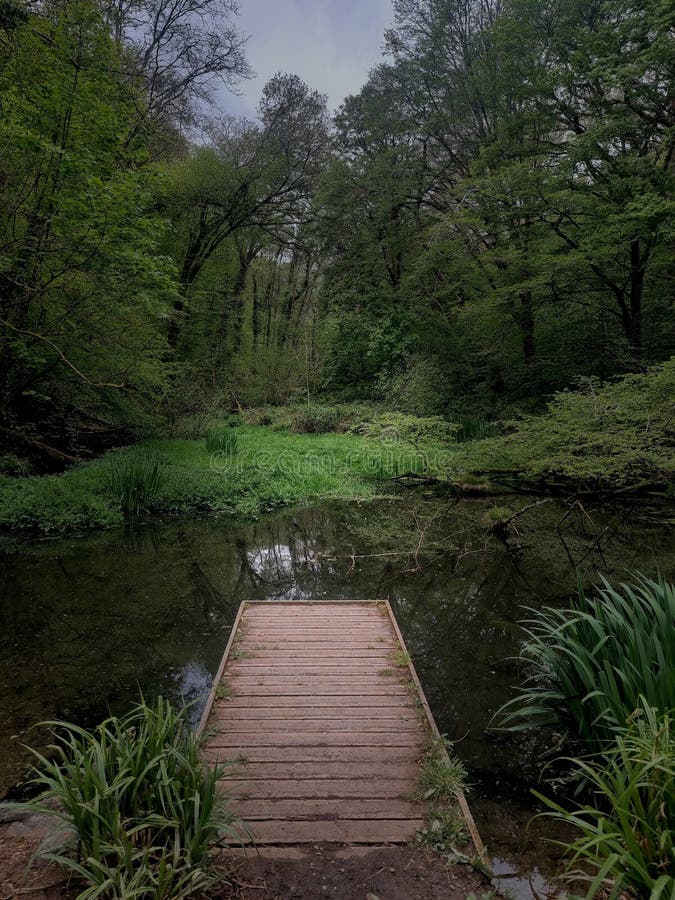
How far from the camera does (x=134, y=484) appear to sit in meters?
8.43

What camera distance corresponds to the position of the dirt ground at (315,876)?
1.77 metres

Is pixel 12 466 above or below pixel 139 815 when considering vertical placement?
above

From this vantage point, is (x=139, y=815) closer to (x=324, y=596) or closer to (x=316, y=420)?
(x=324, y=596)

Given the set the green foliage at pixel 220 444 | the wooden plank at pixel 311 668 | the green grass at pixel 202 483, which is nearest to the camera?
the wooden plank at pixel 311 668

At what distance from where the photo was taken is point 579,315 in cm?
1204

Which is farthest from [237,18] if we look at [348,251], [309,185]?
[348,251]

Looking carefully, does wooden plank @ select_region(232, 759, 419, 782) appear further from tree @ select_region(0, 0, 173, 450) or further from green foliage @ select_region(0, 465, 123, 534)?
green foliage @ select_region(0, 465, 123, 534)

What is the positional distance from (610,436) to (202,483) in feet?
23.1

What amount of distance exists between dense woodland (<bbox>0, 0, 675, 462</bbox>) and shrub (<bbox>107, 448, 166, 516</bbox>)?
1777mm

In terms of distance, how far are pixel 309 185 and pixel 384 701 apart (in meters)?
17.8

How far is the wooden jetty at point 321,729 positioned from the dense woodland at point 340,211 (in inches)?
156

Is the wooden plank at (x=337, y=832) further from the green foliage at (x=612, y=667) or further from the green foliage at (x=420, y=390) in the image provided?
the green foliage at (x=420, y=390)

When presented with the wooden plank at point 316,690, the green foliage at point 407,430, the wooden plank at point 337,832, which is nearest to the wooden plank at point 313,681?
the wooden plank at point 316,690

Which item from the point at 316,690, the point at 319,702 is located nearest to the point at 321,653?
the point at 316,690
